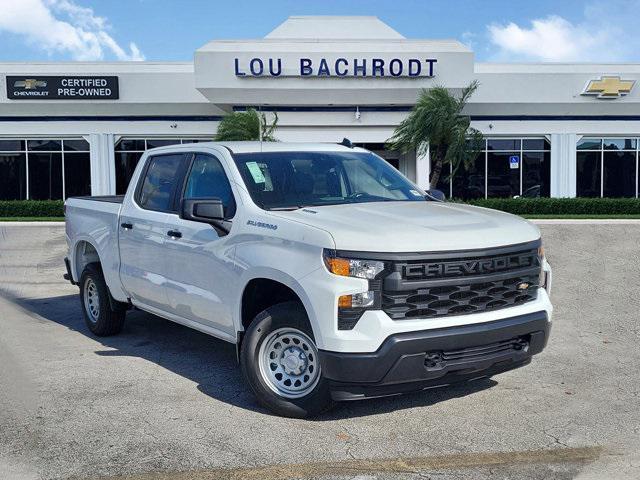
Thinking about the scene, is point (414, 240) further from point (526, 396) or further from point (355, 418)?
point (526, 396)

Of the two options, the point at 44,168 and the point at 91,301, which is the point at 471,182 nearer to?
the point at 44,168

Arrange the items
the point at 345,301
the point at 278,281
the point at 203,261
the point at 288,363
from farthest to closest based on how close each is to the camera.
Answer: the point at 203,261, the point at 288,363, the point at 278,281, the point at 345,301

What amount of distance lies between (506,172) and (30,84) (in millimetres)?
21466

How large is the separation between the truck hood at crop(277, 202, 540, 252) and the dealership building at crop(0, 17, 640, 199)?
23738 millimetres

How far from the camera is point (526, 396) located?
563 cm

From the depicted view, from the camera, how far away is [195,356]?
23.1ft

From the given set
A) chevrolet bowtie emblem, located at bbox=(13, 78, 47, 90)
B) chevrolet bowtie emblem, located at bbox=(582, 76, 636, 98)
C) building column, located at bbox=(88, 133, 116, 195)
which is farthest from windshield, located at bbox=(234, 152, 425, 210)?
chevrolet bowtie emblem, located at bbox=(13, 78, 47, 90)

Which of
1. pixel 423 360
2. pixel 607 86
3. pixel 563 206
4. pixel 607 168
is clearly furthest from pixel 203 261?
pixel 607 168

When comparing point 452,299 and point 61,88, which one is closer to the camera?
point 452,299

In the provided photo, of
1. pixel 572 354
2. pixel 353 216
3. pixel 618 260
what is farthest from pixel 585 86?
pixel 353 216

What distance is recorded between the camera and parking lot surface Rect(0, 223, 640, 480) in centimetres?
426

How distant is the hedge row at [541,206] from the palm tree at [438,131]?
211cm

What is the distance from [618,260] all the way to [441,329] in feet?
28.4

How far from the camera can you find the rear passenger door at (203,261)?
5.53m
